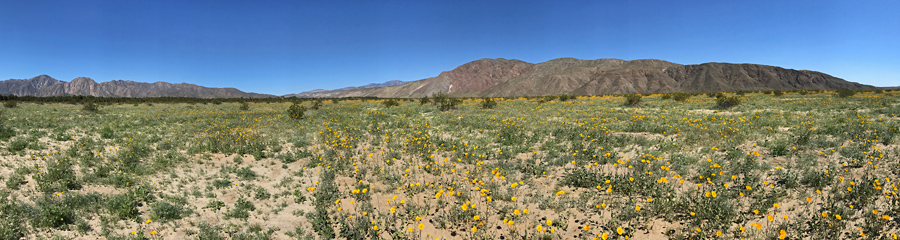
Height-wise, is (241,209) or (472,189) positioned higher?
(472,189)

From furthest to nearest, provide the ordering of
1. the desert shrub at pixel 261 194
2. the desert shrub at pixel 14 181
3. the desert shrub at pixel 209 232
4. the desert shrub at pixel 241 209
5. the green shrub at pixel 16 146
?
the green shrub at pixel 16 146 < the desert shrub at pixel 261 194 < the desert shrub at pixel 14 181 < the desert shrub at pixel 241 209 < the desert shrub at pixel 209 232

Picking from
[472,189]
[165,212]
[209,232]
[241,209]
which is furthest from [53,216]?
[472,189]

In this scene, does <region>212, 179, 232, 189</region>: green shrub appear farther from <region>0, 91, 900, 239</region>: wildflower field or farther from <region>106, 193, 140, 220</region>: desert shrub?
<region>106, 193, 140, 220</region>: desert shrub

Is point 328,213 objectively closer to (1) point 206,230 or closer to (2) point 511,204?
(1) point 206,230

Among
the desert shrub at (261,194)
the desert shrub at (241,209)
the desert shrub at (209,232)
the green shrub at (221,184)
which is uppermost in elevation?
the green shrub at (221,184)

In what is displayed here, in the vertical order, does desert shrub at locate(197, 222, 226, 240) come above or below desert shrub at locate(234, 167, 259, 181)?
below

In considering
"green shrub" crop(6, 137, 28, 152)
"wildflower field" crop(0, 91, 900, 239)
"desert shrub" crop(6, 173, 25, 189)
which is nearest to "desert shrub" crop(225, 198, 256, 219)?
"wildflower field" crop(0, 91, 900, 239)

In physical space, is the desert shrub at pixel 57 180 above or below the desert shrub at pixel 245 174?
above

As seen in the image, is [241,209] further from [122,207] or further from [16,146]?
[16,146]

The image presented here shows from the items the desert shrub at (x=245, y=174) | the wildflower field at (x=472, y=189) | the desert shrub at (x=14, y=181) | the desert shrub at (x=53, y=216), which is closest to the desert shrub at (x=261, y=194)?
the wildflower field at (x=472, y=189)

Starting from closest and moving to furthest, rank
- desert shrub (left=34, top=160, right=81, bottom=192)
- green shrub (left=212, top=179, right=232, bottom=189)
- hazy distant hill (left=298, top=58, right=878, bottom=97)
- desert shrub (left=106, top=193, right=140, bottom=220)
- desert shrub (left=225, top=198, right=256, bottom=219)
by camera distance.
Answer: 1. desert shrub (left=106, top=193, right=140, bottom=220)
2. desert shrub (left=225, top=198, right=256, bottom=219)
3. desert shrub (left=34, top=160, right=81, bottom=192)
4. green shrub (left=212, top=179, right=232, bottom=189)
5. hazy distant hill (left=298, top=58, right=878, bottom=97)

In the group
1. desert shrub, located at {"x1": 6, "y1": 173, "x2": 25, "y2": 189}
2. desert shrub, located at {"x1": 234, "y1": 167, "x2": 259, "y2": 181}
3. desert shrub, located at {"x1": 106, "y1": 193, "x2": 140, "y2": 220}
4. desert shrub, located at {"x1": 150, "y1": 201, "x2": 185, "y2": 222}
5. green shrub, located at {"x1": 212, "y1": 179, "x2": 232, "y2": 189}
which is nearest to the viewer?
desert shrub, located at {"x1": 106, "y1": 193, "x2": 140, "y2": 220}

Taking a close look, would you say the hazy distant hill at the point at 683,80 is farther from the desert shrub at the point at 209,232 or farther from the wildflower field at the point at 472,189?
the desert shrub at the point at 209,232

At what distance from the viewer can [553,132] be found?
11.6 m
